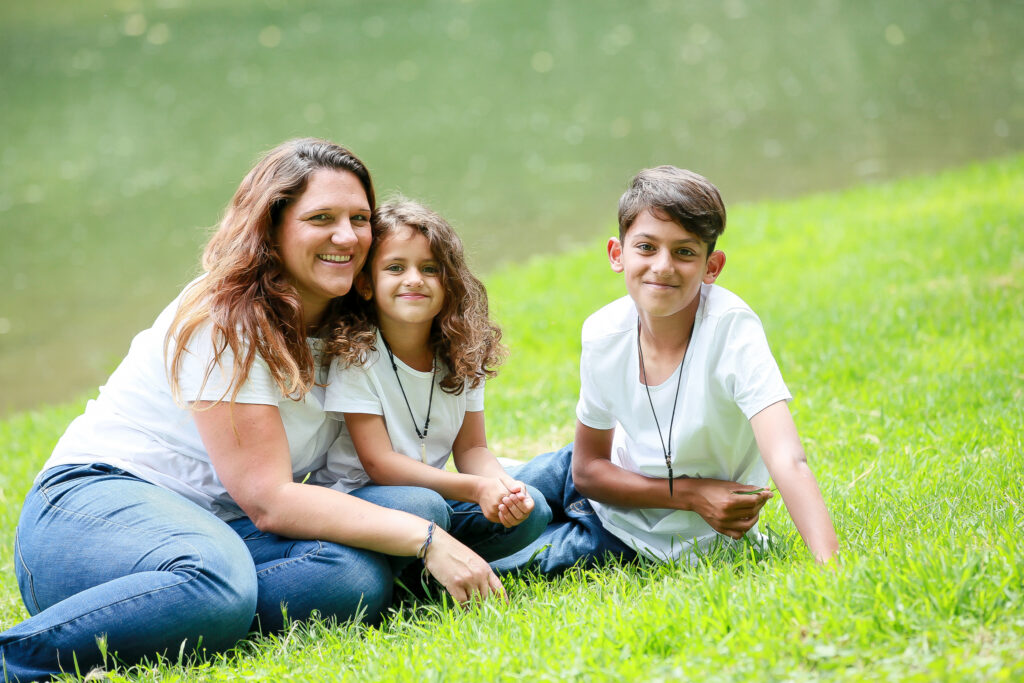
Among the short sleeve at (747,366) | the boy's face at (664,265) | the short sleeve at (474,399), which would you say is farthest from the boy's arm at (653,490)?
the boy's face at (664,265)

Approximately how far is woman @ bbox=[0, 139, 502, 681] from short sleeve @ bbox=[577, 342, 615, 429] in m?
0.45

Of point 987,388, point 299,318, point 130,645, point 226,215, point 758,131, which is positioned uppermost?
point 758,131

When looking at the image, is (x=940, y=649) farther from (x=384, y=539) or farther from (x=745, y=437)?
(x=384, y=539)

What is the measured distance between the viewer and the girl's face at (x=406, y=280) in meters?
2.80

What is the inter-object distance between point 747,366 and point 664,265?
12.3 inches

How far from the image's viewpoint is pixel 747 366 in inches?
97.2

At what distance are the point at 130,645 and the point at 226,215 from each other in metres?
1.12

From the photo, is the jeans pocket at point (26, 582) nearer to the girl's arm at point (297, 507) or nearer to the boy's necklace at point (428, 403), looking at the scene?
the girl's arm at point (297, 507)

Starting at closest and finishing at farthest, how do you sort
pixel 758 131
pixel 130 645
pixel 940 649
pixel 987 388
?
1. pixel 940 649
2. pixel 130 645
3. pixel 987 388
4. pixel 758 131

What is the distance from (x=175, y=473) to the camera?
2727mm

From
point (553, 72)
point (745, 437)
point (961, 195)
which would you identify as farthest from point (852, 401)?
point (553, 72)

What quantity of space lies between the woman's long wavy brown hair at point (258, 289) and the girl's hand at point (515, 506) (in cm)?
57

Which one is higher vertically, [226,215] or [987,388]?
[226,215]

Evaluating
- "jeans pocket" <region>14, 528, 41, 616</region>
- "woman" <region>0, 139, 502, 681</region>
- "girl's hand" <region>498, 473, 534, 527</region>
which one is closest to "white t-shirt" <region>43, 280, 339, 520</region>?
"woman" <region>0, 139, 502, 681</region>
